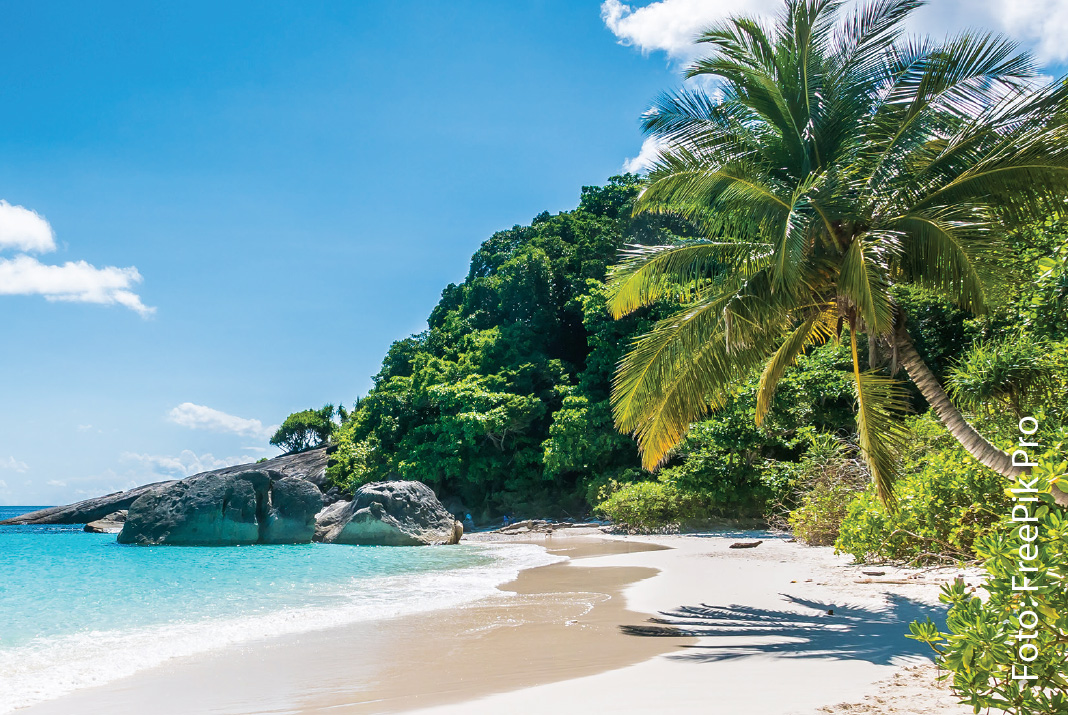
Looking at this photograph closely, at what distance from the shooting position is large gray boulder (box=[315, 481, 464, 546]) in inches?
876


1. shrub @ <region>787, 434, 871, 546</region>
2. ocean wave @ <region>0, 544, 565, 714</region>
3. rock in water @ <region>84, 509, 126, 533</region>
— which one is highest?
shrub @ <region>787, 434, 871, 546</region>

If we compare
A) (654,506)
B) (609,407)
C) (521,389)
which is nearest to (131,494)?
(521,389)

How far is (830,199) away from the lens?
6645mm

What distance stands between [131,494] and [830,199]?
5879 cm

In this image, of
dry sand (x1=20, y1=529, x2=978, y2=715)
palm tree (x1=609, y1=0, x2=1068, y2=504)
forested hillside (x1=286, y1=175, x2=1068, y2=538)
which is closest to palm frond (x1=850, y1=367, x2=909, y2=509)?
palm tree (x1=609, y1=0, x2=1068, y2=504)

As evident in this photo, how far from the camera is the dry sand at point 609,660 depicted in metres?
4.30

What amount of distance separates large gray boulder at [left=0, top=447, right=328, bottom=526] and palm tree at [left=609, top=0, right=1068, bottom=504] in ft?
110

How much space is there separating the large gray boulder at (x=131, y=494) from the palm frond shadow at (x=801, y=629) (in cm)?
3371

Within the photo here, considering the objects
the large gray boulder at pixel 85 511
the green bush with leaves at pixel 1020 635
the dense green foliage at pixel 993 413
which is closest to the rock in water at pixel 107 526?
the large gray boulder at pixel 85 511

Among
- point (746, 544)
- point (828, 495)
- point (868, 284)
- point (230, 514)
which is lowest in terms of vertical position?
point (746, 544)

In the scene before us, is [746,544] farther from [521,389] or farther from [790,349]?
[521,389]

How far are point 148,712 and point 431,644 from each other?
2.61 m

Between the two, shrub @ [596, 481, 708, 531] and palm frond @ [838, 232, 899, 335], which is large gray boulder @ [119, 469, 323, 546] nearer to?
shrub @ [596, 481, 708, 531]

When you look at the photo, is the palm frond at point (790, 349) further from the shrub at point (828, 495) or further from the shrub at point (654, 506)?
the shrub at point (654, 506)
